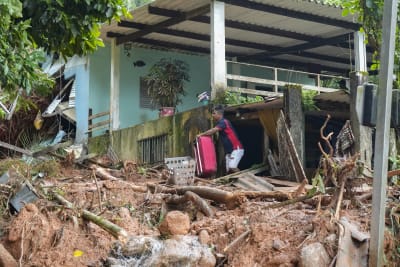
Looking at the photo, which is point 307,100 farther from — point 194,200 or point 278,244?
point 278,244

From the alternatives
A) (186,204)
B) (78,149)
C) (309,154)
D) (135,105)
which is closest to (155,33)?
(135,105)

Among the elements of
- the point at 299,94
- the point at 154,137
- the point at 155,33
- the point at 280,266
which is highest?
the point at 155,33

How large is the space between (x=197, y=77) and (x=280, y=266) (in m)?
12.7

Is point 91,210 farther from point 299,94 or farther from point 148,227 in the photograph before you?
point 299,94

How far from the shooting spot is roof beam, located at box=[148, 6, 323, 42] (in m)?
14.3

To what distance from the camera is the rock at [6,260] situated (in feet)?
23.5

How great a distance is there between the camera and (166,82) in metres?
16.2

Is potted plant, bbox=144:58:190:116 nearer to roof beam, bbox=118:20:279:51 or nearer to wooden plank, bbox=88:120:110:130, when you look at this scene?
roof beam, bbox=118:20:279:51

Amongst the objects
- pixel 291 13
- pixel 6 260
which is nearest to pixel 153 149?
pixel 291 13

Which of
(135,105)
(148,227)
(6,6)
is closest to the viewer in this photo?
(6,6)

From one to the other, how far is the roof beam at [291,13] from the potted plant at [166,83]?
11.3 ft

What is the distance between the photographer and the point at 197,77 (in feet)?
61.3

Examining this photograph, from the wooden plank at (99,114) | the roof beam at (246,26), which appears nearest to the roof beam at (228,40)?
the roof beam at (246,26)

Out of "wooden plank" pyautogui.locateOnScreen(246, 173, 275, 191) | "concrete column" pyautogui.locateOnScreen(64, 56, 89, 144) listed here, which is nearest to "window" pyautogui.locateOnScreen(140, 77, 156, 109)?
"concrete column" pyautogui.locateOnScreen(64, 56, 89, 144)
